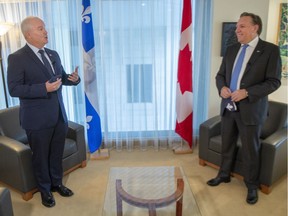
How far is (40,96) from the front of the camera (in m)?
2.09

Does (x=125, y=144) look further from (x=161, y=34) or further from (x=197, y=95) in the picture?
(x=161, y=34)

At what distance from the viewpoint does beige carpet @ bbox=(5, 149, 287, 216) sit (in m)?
2.30

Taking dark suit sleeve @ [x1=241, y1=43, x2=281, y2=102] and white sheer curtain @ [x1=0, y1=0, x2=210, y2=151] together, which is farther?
white sheer curtain @ [x1=0, y1=0, x2=210, y2=151]

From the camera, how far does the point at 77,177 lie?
2.91 meters

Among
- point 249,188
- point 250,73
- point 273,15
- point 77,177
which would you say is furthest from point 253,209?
point 273,15

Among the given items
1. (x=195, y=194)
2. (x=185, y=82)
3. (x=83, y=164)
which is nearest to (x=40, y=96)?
(x=83, y=164)

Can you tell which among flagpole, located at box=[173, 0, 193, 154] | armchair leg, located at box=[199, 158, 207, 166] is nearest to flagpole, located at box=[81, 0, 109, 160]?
flagpole, located at box=[173, 0, 193, 154]

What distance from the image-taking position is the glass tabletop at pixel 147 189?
2.04 metres

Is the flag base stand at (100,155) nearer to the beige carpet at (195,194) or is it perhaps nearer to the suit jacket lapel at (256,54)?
the beige carpet at (195,194)

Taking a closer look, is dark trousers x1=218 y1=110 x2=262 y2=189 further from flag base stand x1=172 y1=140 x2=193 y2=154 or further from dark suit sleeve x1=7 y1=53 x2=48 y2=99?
dark suit sleeve x1=7 y1=53 x2=48 y2=99

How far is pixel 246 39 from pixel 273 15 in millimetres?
1810

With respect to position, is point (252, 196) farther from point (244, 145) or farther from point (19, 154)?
point (19, 154)

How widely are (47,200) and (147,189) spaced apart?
95cm

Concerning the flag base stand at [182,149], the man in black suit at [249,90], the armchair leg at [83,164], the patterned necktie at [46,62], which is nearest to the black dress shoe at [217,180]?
the man in black suit at [249,90]
